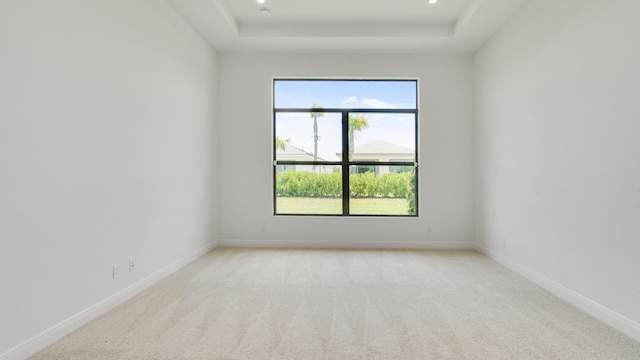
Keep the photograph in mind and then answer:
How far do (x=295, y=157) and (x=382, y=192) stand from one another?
1.50 m

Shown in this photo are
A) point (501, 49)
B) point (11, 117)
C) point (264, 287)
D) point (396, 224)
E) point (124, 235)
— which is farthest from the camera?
point (396, 224)

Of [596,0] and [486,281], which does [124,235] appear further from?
[596,0]

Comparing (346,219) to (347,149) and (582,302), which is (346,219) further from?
(582,302)

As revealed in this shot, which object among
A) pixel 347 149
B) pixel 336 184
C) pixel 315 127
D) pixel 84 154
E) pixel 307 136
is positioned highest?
pixel 315 127

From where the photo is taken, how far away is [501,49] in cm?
407

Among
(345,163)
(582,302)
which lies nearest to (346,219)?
(345,163)

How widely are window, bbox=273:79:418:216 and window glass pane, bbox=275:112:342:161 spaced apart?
0.05ft

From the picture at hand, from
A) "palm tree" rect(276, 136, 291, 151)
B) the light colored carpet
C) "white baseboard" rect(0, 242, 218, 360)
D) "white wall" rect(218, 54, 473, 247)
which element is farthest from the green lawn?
"white baseboard" rect(0, 242, 218, 360)

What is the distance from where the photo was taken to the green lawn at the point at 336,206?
199 inches

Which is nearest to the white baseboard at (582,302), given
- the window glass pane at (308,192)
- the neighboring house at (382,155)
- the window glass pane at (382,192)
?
the window glass pane at (382,192)

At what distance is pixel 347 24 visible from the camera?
4.32 meters

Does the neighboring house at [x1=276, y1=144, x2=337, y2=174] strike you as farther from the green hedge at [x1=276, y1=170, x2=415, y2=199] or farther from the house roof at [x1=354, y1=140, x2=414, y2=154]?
the house roof at [x1=354, y1=140, x2=414, y2=154]

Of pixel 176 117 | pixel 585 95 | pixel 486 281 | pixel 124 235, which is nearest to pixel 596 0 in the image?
pixel 585 95

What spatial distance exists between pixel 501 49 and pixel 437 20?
90cm
